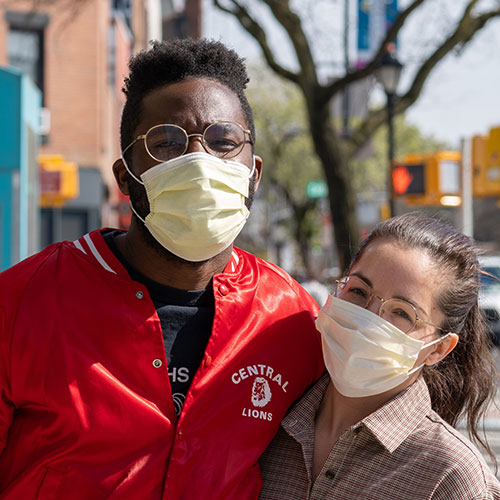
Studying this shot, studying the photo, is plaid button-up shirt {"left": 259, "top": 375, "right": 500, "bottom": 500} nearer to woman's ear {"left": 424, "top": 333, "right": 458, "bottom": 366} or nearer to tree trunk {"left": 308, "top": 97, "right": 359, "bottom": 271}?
woman's ear {"left": 424, "top": 333, "right": 458, "bottom": 366}

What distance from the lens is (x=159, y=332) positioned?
7.86ft

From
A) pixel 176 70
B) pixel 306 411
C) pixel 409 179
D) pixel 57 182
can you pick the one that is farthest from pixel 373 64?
pixel 306 411

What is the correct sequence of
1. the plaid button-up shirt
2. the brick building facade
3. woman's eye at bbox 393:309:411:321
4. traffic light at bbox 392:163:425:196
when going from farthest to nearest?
the brick building facade < traffic light at bbox 392:163:425:196 < woman's eye at bbox 393:309:411:321 < the plaid button-up shirt

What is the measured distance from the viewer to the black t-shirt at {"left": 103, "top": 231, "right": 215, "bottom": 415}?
244 cm

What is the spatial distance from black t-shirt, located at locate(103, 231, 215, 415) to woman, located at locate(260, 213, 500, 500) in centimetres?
36

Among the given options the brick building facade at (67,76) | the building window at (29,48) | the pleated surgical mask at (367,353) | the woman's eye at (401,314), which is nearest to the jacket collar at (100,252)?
the pleated surgical mask at (367,353)

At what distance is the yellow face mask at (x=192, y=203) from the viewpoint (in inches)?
94.9

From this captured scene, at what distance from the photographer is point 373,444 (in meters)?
2.45

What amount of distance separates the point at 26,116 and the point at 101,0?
11088mm

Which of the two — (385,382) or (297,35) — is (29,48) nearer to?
(297,35)

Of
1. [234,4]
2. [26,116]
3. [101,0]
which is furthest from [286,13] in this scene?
[101,0]

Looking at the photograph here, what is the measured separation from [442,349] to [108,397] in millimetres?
1037

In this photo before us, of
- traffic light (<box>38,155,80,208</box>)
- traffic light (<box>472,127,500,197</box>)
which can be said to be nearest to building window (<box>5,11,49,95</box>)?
traffic light (<box>38,155,80,208</box>)

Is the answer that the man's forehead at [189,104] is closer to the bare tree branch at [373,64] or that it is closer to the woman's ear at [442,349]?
the woman's ear at [442,349]
